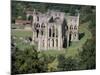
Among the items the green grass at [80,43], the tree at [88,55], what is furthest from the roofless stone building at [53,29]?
the tree at [88,55]

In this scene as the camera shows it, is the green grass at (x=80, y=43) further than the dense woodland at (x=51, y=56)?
Yes

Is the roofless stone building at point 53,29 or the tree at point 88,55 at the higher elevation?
the roofless stone building at point 53,29

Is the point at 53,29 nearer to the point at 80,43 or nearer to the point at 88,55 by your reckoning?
the point at 80,43

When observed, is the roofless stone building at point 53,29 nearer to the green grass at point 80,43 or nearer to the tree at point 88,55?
the green grass at point 80,43

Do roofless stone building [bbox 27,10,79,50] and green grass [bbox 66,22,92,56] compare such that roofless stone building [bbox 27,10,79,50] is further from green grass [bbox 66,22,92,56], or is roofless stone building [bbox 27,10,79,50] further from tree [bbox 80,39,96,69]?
tree [bbox 80,39,96,69]

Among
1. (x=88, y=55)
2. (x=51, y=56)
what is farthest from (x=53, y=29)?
(x=88, y=55)
